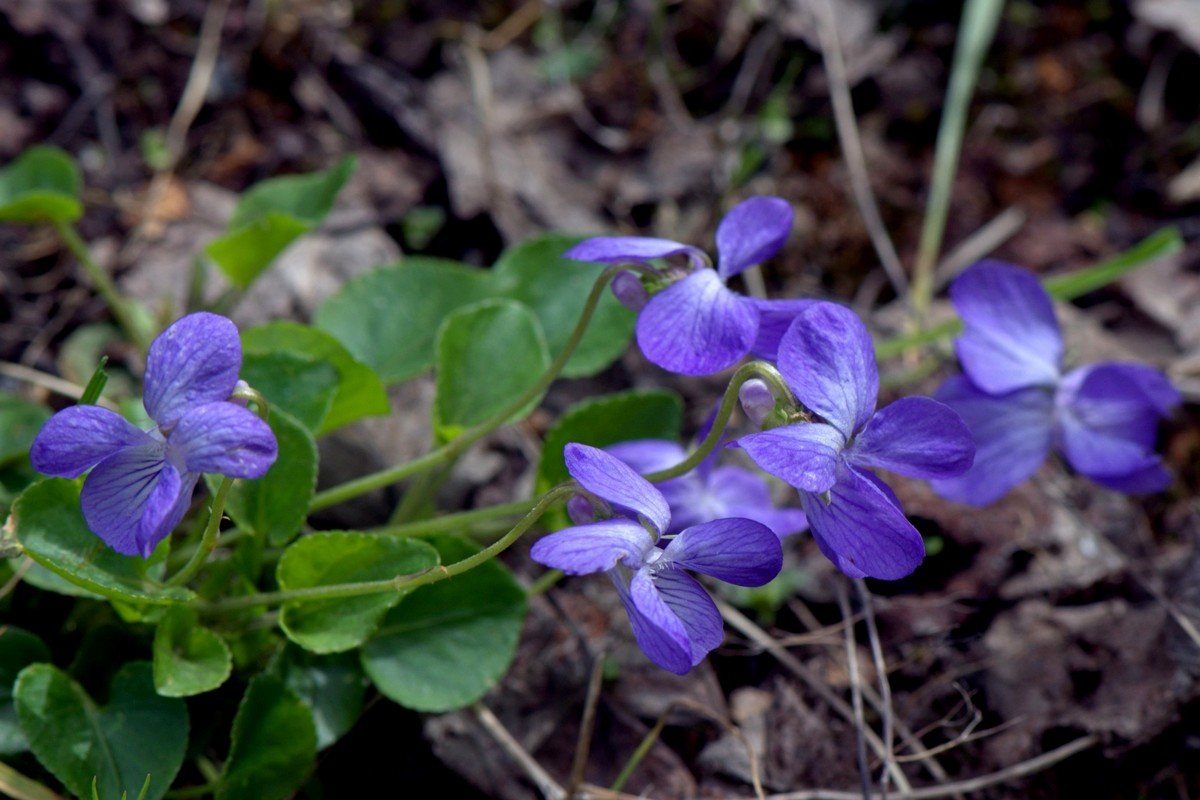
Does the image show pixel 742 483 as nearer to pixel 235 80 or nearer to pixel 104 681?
pixel 104 681

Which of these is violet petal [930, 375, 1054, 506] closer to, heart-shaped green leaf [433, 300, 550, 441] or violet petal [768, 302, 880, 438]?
violet petal [768, 302, 880, 438]

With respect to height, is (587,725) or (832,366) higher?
(832,366)

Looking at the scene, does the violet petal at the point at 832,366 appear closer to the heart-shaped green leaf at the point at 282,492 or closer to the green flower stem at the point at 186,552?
the heart-shaped green leaf at the point at 282,492

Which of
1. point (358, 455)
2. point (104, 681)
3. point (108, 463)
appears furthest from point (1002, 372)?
point (104, 681)

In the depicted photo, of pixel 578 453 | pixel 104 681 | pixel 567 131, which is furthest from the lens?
pixel 567 131

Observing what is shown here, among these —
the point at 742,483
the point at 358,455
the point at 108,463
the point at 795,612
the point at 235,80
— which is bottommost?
the point at 795,612

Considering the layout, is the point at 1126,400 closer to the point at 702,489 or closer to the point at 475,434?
the point at 702,489

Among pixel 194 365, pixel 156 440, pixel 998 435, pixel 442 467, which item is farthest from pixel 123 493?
pixel 998 435
